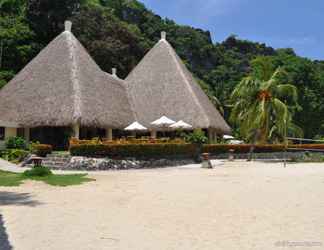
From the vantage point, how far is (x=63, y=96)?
27578 millimetres

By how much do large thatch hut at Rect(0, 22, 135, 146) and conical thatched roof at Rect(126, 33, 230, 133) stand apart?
1491 mm

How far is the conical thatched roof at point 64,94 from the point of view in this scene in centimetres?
2692

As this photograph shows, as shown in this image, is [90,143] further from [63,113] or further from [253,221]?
[253,221]

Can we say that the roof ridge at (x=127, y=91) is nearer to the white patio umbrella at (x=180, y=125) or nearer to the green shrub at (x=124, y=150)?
the white patio umbrella at (x=180, y=125)

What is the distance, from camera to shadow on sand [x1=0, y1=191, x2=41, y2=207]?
1046cm

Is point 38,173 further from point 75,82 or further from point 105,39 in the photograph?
point 105,39

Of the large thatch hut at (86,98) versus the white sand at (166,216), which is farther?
the large thatch hut at (86,98)

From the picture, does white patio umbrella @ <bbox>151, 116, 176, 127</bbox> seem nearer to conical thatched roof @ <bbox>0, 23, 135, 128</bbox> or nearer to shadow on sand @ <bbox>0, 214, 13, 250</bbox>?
conical thatched roof @ <bbox>0, 23, 135, 128</bbox>

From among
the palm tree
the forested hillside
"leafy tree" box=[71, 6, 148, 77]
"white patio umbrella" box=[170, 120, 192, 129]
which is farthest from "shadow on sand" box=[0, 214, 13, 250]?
"leafy tree" box=[71, 6, 148, 77]

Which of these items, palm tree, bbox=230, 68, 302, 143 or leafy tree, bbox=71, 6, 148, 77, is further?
leafy tree, bbox=71, 6, 148, 77

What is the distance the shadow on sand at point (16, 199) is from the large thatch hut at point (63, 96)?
45.4 feet

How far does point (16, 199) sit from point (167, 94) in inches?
909

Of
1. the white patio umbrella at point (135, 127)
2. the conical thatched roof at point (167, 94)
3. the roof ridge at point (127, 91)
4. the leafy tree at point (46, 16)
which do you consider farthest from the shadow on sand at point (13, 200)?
the leafy tree at point (46, 16)

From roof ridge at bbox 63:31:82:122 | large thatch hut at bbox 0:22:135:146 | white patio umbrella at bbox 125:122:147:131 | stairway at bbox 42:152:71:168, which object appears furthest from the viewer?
white patio umbrella at bbox 125:122:147:131
